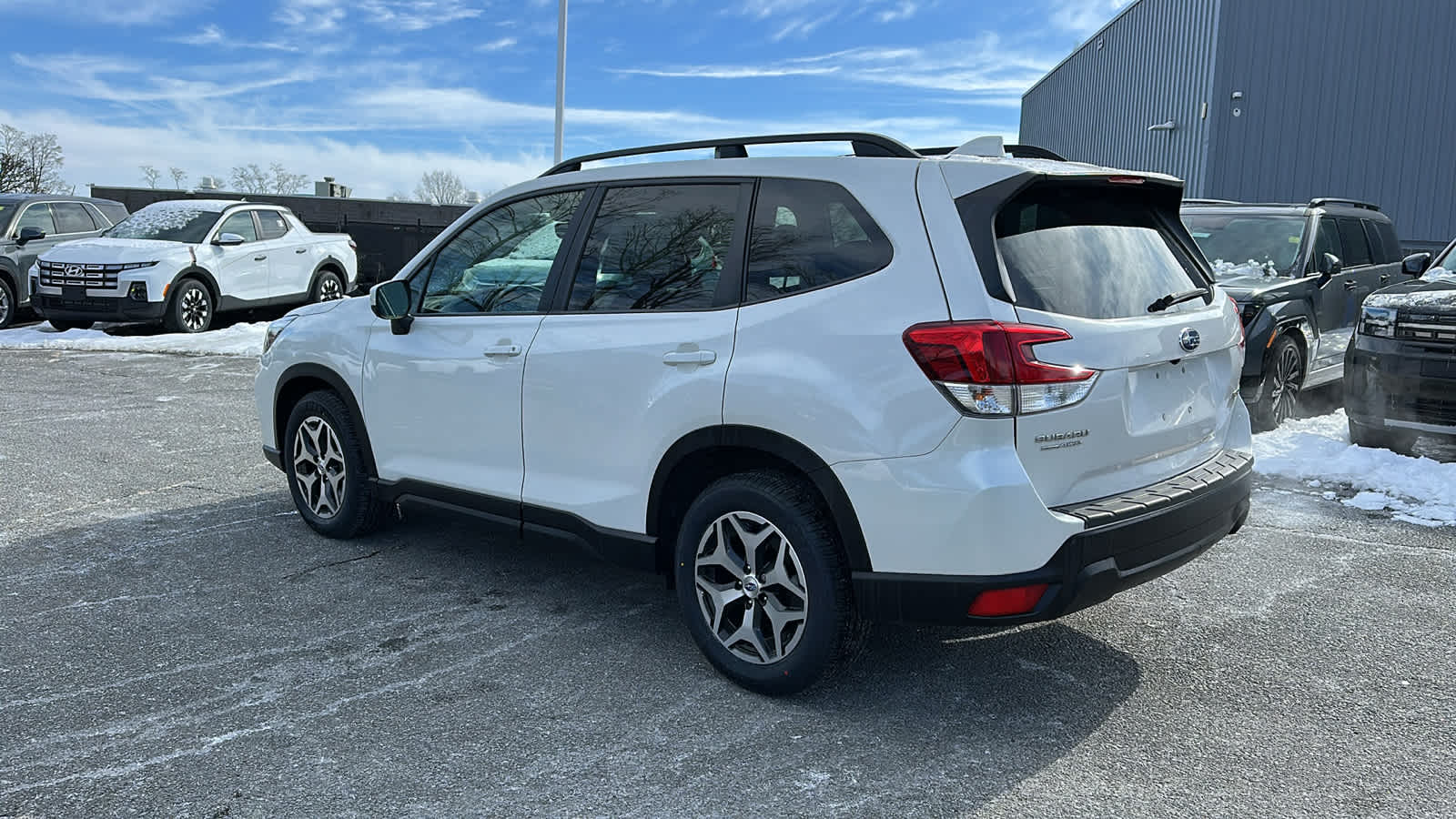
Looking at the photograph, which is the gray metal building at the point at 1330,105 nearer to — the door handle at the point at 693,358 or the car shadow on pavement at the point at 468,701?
the car shadow on pavement at the point at 468,701

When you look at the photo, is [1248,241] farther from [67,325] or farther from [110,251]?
[67,325]

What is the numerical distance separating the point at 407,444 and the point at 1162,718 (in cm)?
315

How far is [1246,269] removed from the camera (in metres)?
9.15

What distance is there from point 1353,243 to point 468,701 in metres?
9.02

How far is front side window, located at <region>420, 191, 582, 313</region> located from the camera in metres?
4.57

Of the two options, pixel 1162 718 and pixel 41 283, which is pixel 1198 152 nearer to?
pixel 41 283

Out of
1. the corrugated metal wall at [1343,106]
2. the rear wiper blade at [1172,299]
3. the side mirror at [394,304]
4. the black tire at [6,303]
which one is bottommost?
the black tire at [6,303]

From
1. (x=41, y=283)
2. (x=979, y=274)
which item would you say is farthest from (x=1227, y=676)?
(x=41, y=283)

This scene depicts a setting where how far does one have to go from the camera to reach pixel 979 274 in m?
3.39

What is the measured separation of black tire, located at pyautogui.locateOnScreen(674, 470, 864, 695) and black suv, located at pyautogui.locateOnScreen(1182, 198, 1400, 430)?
225 inches

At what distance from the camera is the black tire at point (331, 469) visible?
5.36 meters

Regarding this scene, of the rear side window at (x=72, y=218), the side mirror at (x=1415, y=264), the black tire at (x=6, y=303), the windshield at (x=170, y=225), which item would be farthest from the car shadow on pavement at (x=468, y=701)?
the rear side window at (x=72, y=218)

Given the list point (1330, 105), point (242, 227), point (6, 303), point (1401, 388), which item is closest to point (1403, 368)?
point (1401, 388)

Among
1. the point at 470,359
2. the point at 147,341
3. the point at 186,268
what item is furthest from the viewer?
the point at 186,268
